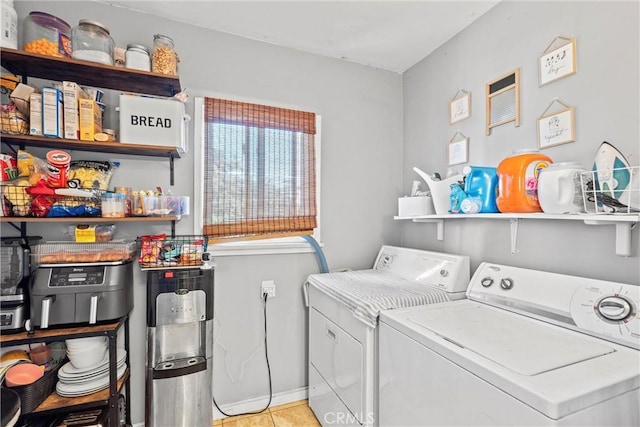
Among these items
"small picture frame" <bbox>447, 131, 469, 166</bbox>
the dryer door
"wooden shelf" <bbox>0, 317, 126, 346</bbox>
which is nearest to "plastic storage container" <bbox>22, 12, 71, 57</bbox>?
"wooden shelf" <bbox>0, 317, 126, 346</bbox>

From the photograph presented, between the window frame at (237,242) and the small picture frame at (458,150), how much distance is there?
889 millimetres

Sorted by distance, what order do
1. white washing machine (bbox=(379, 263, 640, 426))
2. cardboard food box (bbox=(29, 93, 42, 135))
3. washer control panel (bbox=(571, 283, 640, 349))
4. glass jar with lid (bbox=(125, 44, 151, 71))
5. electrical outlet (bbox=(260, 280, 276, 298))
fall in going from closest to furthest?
white washing machine (bbox=(379, 263, 640, 426)) < washer control panel (bbox=(571, 283, 640, 349)) < cardboard food box (bbox=(29, 93, 42, 135)) < glass jar with lid (bbox=(125, 44, 151, 71)) < electrical outlet (bbox=(260, 280, 276, 298))

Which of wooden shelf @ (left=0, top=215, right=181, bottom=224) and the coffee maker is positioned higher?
wooden shelf @ (left=0, top=215, right=181, bottom=224)

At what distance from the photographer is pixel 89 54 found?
56.6 inches

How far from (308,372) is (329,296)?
0.78 metres

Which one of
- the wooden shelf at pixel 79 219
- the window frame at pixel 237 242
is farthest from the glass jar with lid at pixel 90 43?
the wooden shelf at pixel 79 219

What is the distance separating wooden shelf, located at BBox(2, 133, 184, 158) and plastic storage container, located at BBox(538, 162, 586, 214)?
1.72 meters

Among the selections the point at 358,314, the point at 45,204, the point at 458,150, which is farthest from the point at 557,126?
the point at 45,204

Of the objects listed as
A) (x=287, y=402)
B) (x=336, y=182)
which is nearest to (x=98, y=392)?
(x=287, y=402)

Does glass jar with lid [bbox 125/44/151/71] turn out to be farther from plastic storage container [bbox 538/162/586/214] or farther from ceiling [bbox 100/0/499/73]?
plastic storage container [bbox 538/162/586/214]

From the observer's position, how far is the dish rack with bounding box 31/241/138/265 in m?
1.40

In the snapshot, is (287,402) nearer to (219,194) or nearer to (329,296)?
(329,296)

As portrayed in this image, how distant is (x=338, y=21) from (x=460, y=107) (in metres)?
0.92

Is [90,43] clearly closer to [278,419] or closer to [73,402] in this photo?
[73,402]
